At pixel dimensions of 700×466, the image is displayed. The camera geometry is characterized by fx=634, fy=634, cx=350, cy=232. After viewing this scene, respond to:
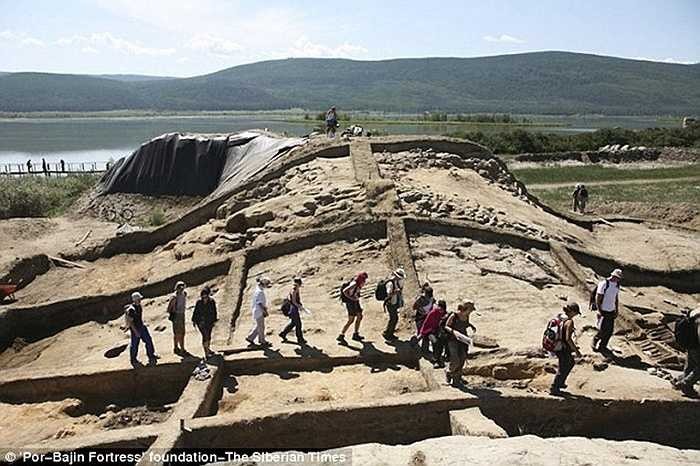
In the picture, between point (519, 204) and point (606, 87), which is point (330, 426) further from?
point (606, 87)

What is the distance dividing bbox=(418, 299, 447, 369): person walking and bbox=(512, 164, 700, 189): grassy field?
82.9 feet

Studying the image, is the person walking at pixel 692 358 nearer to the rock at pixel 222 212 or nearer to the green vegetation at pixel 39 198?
the rock at pixel 222 212

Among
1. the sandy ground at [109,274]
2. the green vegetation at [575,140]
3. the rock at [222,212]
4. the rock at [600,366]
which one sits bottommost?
the sandy ground at [109,274]

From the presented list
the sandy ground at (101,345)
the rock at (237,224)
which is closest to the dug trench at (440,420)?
the sandy ground at (101,345)

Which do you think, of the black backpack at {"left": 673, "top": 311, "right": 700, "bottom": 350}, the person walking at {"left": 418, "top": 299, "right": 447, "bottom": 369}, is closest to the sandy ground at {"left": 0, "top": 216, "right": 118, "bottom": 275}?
the person walking at {"left": 418, "top": 299, "right": 447, "bottom": 369}

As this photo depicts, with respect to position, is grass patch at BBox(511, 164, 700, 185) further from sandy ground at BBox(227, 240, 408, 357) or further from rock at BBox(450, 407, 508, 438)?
rock at BBox(450, 407, 508, 438)

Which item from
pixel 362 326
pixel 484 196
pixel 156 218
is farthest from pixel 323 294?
pixel 156 218

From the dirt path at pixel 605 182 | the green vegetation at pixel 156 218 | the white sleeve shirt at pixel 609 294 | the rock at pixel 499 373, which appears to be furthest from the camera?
the dirt path at pixel 605 182

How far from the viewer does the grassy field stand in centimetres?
3397

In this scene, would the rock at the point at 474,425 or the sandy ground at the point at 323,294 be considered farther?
the sandy ground at the point at 323,294

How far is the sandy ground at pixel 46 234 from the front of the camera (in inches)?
848

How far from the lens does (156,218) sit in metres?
23.6

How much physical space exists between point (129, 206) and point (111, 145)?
4529 cm

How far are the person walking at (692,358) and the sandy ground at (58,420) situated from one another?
7.21m
